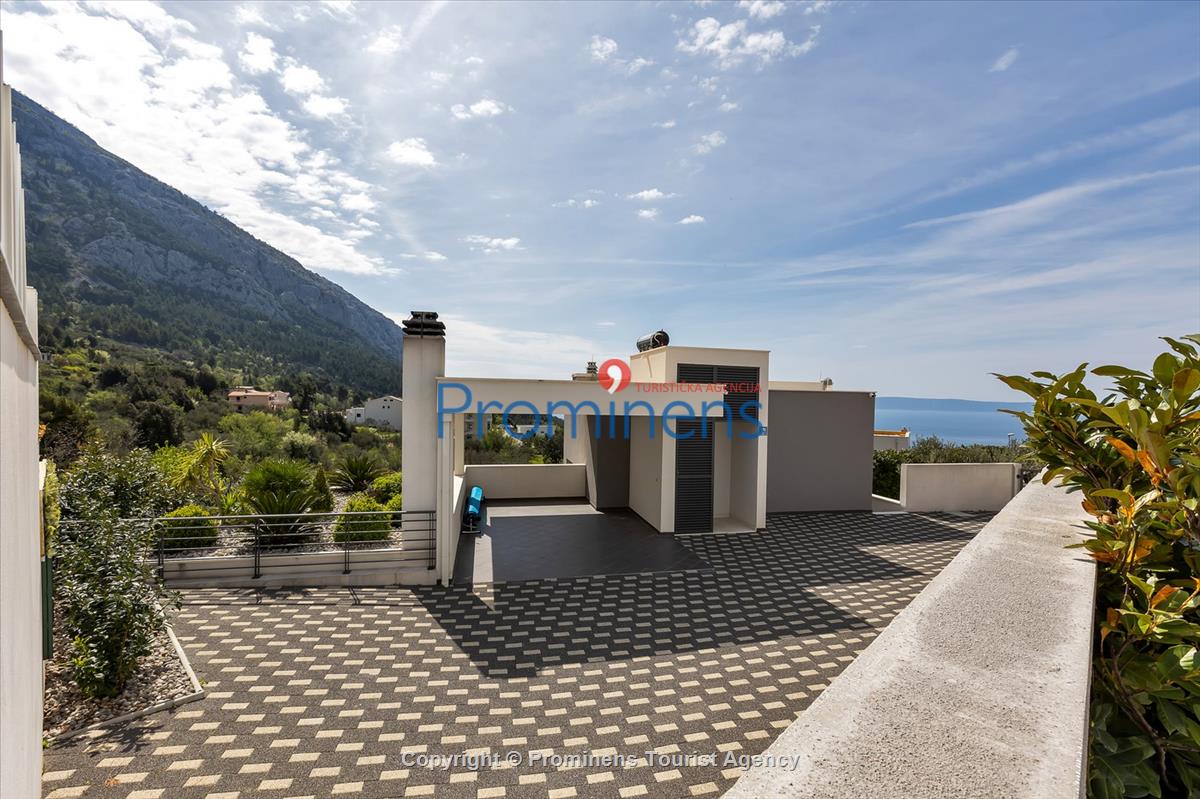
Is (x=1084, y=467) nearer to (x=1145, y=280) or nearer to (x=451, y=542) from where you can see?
(x=451, y=542)

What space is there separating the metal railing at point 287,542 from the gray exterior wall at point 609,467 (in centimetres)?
580

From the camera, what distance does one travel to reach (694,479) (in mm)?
12086

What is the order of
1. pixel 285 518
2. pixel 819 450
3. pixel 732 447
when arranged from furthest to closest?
pixel 819 450, pixel 732 447, pixel 285 518

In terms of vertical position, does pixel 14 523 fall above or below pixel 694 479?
above

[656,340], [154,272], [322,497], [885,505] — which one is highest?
[154,272]

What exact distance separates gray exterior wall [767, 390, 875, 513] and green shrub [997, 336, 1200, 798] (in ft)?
38.5

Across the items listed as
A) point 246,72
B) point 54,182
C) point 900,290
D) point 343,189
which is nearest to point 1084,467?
point 246,72

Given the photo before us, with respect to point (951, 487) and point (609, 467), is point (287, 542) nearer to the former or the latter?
point (609, 467)

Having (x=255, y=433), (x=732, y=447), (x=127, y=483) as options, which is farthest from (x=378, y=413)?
(x=732, y=447)

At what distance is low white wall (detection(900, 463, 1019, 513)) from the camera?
14938 millimetres

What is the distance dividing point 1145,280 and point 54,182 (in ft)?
307

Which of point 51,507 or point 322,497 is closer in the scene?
point 51,507

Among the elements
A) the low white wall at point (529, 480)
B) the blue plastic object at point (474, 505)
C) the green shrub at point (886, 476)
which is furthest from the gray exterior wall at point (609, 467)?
the green shrub at point (886, 476)

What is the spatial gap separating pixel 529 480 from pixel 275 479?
6.62 metres
